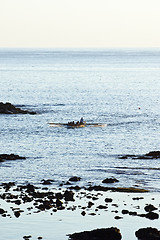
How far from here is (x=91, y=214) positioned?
46938 millimetres

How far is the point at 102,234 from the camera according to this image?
40.7 meters

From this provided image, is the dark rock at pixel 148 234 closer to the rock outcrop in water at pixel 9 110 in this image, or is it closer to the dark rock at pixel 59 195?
the dark rock at pixel 59 195

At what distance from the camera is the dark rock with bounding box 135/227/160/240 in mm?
40500

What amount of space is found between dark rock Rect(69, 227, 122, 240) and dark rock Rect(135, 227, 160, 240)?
62.3 inches

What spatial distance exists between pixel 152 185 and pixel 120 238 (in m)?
17.6

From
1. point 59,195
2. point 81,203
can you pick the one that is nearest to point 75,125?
point 59,195

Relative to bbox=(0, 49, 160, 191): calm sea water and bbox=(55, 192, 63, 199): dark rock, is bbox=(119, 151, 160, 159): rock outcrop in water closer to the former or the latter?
bbox=(0, 49, 160, 191): calm sea water

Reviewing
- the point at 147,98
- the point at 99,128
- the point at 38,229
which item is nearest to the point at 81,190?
the point at 38,229

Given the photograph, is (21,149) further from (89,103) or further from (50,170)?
(89,103)

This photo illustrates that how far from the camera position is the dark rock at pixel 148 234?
40.5 m

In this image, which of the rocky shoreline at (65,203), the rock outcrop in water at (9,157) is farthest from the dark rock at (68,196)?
the rock outcrop in water at (9,157)

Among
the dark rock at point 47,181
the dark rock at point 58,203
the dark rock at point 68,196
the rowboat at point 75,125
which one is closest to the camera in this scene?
the dark rock at point 58,203

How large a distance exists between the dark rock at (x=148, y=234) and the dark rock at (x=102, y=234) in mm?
1583

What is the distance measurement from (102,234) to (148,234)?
3.25m
